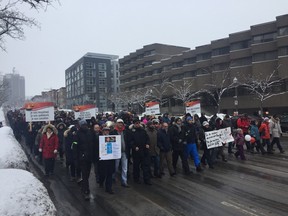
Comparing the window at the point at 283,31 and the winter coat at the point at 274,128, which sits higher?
the window at the point at 283,31

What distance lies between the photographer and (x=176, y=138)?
10000 mm

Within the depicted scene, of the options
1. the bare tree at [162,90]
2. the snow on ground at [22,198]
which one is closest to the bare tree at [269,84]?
the bare tree at [162,90]

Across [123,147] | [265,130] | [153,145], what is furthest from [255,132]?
[123,147]

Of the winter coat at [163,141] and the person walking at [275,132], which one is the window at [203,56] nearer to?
the person walking at [275,132]

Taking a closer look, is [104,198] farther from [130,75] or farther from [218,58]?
[130,75]

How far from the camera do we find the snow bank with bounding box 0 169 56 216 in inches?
156

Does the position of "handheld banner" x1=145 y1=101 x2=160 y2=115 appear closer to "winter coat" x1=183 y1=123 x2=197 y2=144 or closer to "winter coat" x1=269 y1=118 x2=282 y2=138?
"winter coat" x1=269 y1=118 x2=282 y2=138

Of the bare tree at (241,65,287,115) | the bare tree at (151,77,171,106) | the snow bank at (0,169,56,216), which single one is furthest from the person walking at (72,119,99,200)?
the bare tree at (151,77,171,106)

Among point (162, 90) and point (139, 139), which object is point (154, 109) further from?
point (162, 90)

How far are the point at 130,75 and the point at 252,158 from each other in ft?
245

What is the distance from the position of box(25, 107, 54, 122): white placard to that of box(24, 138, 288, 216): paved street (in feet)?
12.0

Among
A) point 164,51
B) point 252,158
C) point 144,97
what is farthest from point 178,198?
point 164,51

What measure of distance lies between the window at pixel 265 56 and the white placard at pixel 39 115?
40745mm

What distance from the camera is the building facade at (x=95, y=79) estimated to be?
107 m
